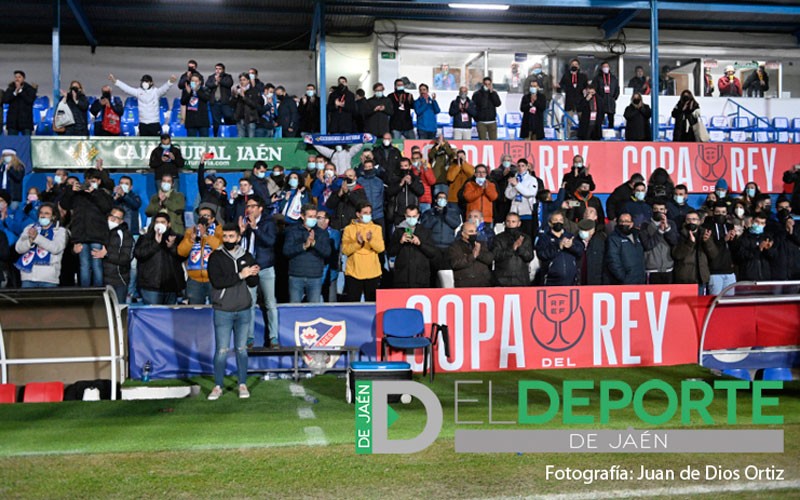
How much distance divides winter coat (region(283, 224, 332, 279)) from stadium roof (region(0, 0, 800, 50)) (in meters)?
10.6

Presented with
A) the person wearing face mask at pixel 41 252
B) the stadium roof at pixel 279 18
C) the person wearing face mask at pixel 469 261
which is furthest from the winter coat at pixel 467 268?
the stadium roof at pixel 279 18

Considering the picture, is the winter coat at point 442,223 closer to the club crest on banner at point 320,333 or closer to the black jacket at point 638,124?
the club crest on banner at point 320,333

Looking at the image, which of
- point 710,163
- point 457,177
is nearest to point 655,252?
point 457,177

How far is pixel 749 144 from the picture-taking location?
19.6 m

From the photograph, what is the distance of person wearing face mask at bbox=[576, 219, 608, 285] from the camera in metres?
13.8

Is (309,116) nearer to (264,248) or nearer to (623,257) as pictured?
(264,248)

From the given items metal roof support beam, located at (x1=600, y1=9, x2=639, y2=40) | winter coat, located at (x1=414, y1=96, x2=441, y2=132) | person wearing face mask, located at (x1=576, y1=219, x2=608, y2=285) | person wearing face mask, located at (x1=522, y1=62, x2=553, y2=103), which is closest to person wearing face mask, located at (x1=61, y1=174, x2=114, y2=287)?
person wearing face mask, located at (x1=576, y1=219, x2=608, y2=285)

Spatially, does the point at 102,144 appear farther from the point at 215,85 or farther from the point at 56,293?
the point at 56,293

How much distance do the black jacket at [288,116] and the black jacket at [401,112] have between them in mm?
2240

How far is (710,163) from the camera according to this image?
1927 cm

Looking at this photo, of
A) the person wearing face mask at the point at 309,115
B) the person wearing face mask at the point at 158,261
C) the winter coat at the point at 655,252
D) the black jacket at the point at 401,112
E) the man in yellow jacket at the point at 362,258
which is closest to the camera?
the person wearing face mask at the point at 158,261

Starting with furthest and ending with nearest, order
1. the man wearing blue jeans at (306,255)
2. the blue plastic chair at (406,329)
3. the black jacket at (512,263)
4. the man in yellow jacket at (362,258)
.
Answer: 1. the black jacket at (512,263)
2. the man in yellow jacket at (362,258)
3. the man wearing blue jeans at (306,255)
4. the blue plastic chair at (406,329)

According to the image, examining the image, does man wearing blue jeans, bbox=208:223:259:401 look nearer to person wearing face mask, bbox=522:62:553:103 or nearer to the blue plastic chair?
the blue plastic chair

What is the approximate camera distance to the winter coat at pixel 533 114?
1950 centimetres
